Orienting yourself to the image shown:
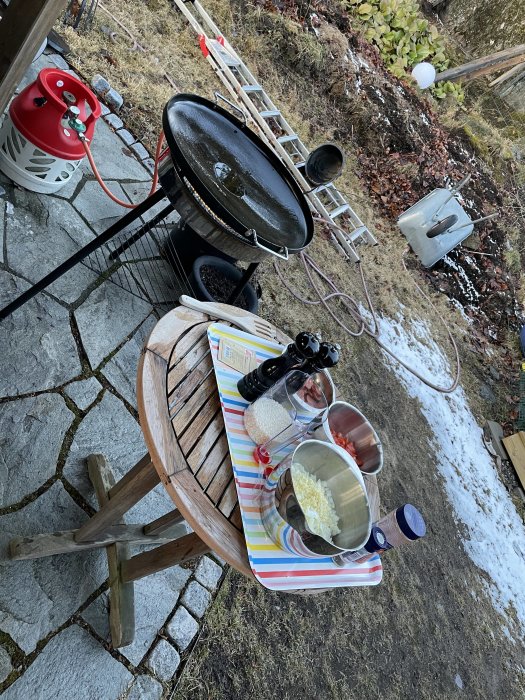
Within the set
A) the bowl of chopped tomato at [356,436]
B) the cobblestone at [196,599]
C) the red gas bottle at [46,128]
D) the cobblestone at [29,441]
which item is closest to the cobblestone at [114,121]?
the red gas bottle at [46,128]

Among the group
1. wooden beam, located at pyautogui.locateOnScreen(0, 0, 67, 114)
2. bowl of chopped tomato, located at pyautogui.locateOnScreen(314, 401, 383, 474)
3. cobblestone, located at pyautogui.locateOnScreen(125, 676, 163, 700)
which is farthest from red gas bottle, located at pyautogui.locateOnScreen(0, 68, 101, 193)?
cobblestone, located at pyautogui.locateOnScreen(125, 676, 163, 700)

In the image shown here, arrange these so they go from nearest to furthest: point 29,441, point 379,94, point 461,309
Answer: point 29,441
point 461,309
point 379,94

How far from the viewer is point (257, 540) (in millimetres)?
1703

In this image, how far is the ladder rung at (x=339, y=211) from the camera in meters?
6.21

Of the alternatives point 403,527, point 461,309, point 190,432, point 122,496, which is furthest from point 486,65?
point 122,496

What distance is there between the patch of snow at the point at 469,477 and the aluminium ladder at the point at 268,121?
4.34ft

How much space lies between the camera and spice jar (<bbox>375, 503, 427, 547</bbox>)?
1805 millimetres

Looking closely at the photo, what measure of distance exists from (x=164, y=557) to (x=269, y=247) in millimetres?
1685

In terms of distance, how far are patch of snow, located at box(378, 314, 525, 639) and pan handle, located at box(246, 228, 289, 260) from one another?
9.99 feet

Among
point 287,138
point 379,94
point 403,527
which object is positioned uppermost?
point 379,94

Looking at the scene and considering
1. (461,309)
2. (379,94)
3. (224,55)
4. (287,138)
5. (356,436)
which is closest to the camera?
(356,436)

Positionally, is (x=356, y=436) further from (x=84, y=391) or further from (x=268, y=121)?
(x=268, y=121)

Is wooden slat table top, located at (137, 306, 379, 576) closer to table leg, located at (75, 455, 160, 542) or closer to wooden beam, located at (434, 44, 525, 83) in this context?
table leg, located at (75, 455, 160, 542)

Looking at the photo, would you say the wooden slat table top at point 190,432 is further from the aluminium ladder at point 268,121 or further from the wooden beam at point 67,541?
the aluminium ladder at point 268,121
